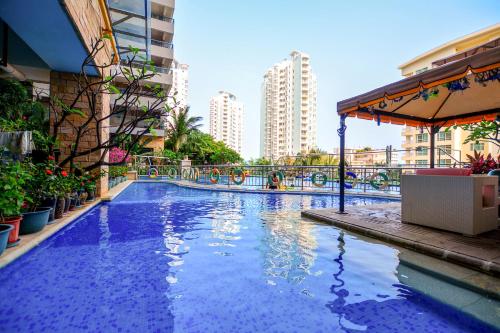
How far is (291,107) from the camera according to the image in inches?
3164

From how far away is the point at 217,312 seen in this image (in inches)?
69.8

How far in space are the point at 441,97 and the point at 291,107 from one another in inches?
3056

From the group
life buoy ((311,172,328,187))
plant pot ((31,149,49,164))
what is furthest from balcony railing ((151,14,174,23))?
plant pot ((31,149,49,164))

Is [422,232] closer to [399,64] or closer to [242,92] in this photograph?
[399,64]

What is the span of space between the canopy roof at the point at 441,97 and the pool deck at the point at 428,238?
196cm

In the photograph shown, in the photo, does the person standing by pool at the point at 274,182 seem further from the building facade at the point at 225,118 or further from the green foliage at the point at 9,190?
the building facade at the point at 225,118

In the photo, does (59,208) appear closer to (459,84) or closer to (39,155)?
(39,155)

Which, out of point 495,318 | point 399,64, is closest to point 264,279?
point 495,318

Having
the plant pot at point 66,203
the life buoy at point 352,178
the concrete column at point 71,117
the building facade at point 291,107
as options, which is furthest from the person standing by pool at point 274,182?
the building facade at point 291,107

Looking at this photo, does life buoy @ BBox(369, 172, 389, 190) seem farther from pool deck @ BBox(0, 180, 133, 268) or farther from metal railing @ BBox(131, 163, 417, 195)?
pool deck @ BBox(0, 180, 133, 268)

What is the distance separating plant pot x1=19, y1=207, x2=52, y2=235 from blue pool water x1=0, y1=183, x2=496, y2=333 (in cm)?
29

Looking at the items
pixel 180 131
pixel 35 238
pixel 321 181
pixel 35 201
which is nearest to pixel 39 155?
pixel 35 201

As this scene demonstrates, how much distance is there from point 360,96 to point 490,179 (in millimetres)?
2203

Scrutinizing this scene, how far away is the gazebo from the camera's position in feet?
10.1
